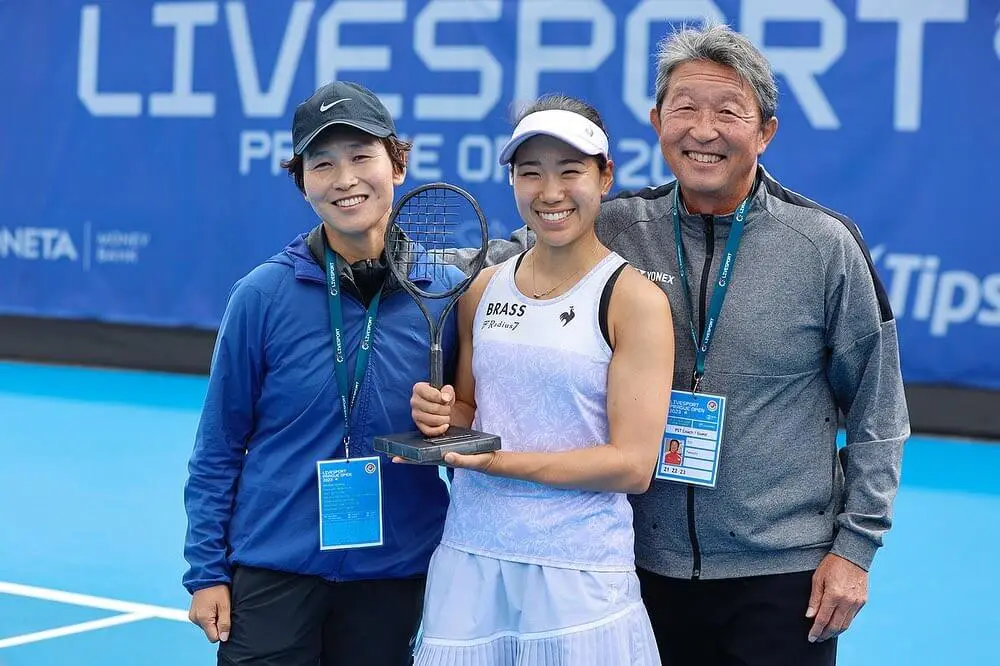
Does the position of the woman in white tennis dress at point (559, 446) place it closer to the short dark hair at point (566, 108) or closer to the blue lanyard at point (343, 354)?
the short dark hair at point (566, 108)

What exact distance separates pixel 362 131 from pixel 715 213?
80 cm

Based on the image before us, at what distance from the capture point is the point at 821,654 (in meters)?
2.76

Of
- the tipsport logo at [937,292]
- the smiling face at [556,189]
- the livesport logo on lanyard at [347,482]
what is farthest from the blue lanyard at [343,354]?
the tipsport logo at [937,292]

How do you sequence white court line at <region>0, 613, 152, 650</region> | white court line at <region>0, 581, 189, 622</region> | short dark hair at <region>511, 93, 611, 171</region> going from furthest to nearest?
white court line at <region>0, 581, 189, 622</region>
white court line at <region>0, 613, 152, 650</region>
short dark hair at <region>511, 93, 611, 171</region>

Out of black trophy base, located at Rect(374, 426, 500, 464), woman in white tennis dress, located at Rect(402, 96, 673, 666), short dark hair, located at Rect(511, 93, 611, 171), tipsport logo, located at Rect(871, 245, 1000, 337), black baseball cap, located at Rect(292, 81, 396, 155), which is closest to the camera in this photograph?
black trophy base, located at Rect(374, 426, 500, 464)

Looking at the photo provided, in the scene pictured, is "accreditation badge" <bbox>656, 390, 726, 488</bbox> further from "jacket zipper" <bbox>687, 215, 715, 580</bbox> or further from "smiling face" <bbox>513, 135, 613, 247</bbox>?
"smiling face" <bbox>513, 135, 613, 247</bbox>

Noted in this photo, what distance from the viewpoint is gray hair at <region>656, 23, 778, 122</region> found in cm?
268

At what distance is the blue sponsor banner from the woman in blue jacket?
5.49 m

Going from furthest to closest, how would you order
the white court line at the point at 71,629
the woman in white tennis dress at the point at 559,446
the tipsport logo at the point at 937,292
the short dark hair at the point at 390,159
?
the tipsport logo at the point at 937,292
the white court line at the point at 71,629
the short dark hair at the point at 390,159
the woman in white tennis dress at the point at 559,446

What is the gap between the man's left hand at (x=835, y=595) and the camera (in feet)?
8.73

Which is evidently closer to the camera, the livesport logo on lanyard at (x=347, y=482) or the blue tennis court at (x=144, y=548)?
the livesport logo on lanyard at (x=347, y=482)

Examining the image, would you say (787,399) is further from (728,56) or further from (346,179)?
(346,179)

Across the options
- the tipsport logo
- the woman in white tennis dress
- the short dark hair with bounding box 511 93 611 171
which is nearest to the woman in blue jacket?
the woman in white tennis dress

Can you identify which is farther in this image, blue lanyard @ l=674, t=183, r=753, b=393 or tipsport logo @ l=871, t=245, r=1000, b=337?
tipsport logo @ l=871, t=245, r=1000, b=337
